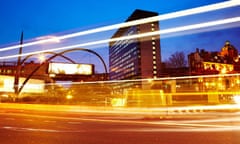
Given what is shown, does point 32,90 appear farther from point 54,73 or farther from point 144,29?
point 144,29

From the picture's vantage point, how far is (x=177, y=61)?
61000 millimetres

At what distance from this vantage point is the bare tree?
60.2 metres

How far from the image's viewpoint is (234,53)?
208 feet

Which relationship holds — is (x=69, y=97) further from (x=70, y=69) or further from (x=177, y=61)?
(x=177, y=61)

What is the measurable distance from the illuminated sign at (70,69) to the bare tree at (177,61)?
22.3 metres

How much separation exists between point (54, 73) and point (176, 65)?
29543 mm

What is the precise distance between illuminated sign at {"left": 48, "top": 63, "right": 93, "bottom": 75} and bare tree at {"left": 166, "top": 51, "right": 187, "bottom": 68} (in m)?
22.3

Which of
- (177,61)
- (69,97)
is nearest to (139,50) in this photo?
(177,61)

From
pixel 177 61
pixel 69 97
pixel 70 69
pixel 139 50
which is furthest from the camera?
pixel 139 50

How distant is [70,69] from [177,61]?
27351 millimetres

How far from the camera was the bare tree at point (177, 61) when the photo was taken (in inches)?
2369

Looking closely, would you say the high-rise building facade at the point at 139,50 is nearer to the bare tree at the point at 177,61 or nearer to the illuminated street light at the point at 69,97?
the bare tree at the point at 177,61

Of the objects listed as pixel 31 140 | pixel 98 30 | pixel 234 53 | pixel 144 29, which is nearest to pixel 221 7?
pixel 98 30

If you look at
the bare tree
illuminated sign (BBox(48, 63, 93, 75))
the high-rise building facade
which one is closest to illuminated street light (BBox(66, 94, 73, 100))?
illuminated sign (BBox(48, 63, 93, 75))
